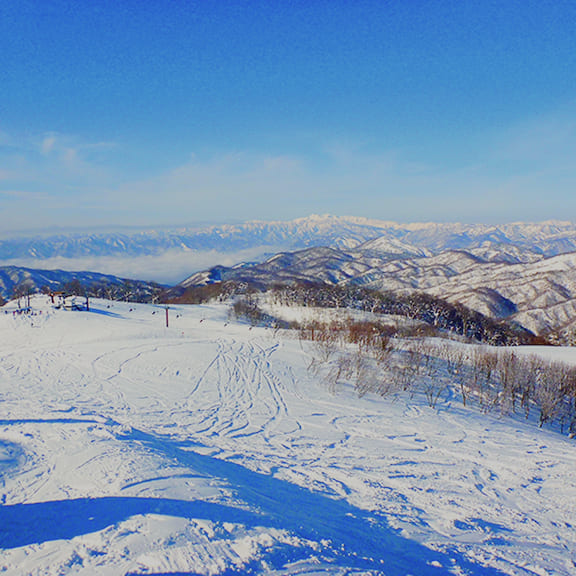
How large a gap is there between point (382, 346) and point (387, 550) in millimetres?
28002

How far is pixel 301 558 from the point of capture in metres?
5.51

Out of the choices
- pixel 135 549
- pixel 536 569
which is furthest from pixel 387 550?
pixel 135 549

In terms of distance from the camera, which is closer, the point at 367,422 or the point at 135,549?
the point at 135,549

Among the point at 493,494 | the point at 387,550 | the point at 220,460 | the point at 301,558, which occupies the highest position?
the point at 301,558

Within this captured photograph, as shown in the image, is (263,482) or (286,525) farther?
(263,482)

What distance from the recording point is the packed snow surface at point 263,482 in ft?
18.3

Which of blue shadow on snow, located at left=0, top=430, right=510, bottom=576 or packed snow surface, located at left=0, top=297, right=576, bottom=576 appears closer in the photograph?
packed snow surface, located at left=0, top=297, right=576, bottom=576

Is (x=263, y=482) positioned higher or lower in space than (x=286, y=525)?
lower

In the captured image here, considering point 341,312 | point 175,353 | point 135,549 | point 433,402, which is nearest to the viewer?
point 135,549

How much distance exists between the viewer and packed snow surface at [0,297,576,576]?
5590 mm

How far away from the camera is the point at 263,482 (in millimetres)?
9234

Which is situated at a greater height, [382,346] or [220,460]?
[220,460]

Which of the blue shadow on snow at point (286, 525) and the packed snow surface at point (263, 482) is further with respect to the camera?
the blue shadow on snow at point (286, 525)

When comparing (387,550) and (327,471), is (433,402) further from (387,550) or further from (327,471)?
(387,550)
